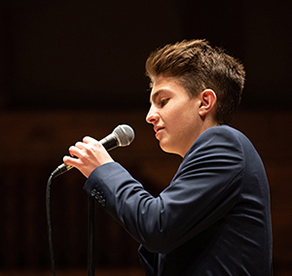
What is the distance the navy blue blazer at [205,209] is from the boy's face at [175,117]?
0.14 meters

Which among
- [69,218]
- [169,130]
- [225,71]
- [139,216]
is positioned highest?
[225,71]

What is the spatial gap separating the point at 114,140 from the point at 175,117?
18 cm

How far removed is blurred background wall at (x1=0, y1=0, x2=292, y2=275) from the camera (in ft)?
9.75

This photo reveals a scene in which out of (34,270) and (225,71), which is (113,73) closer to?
(34,270)

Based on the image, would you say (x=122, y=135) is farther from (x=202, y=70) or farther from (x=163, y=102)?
(x=202, y=70)

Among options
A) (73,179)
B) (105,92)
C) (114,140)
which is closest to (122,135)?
(114,140)

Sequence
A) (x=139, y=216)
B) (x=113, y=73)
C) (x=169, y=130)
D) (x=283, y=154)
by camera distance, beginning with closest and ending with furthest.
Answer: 1. (x=139, y=216)
2. (x=169, y=130)
3. (x=283, y=154)
4. (x=113, y=73)

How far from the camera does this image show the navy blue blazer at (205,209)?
34.5 inches

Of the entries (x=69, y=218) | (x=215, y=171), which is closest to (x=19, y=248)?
(x=69, y=218)

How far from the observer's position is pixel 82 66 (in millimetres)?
3369

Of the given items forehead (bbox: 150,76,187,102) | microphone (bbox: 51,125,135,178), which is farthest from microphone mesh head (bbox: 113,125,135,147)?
forehead (bbox: 150,76,187,102)

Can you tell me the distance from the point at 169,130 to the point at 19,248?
2137 millimetres

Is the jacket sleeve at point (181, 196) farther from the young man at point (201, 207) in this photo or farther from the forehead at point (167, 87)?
the forehead at point (167, 87)

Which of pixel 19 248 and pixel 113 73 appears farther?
pixel 113 73
